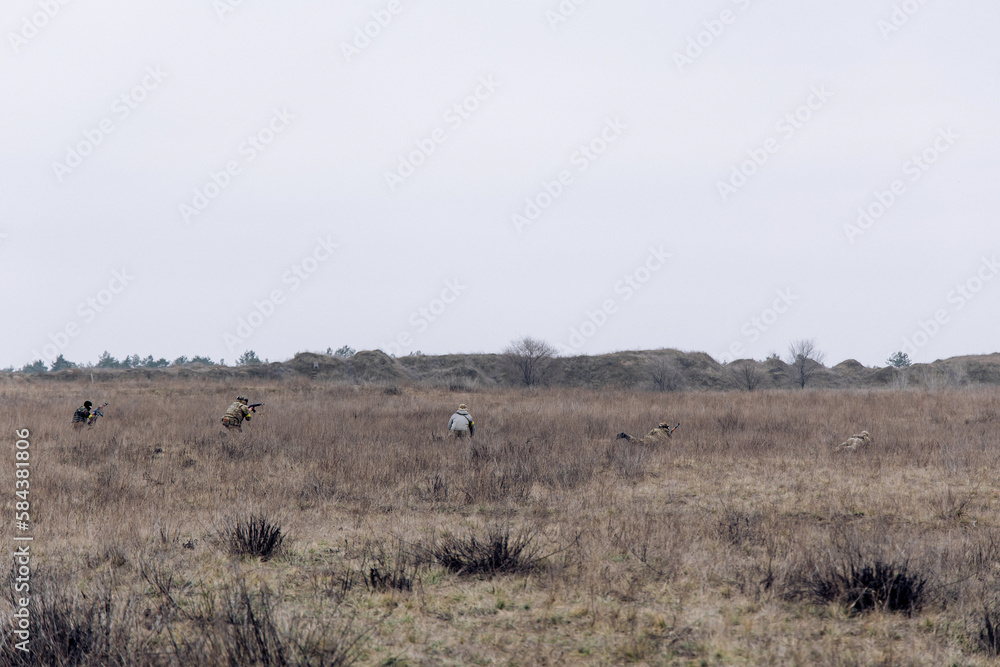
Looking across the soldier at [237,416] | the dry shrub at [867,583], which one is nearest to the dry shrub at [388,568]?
the dry shrub at [867,583]

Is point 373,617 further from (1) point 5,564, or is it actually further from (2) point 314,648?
(1) point 5,564

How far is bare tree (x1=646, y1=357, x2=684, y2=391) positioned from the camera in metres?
43.6

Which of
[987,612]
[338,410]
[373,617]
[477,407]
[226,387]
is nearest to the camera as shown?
[987,612]

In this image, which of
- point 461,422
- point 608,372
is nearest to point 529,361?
point 608,372

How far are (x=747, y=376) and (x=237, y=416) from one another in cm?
4420

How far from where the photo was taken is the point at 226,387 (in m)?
28.7

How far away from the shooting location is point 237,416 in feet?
43.3

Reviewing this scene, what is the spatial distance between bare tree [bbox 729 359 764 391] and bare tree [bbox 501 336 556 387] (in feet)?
50.5

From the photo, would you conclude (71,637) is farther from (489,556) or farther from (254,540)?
(489,556)

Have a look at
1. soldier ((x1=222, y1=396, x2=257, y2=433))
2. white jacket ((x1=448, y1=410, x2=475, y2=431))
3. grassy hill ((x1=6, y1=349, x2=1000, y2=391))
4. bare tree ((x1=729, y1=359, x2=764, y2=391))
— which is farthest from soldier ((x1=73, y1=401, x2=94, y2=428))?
bare tree ((x1=729, y1=359, x2=764, y2=391))

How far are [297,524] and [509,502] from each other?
2.53 metres

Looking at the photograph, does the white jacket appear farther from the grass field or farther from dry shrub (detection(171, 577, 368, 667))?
dry shrub (detection(171, 577, 368, 667))

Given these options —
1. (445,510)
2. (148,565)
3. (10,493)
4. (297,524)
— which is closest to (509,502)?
(445,510)

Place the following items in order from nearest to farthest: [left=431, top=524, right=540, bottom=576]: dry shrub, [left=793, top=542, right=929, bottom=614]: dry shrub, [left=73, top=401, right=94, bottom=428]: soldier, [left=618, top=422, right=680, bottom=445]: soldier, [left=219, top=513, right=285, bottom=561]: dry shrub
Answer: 1. [left=793, top=542, right=929, bottom=614]: dry shrub
2. [left=431, top=524, right=540, bottom=576]: dry shrub
3. [left=219, top=513, right=285, bottom=561]: dry shrub
4. [left=618, top=422, right=680, bottom=445]: soldier
5. [left=73, top=401, right=94, bottom=428]: soldier
